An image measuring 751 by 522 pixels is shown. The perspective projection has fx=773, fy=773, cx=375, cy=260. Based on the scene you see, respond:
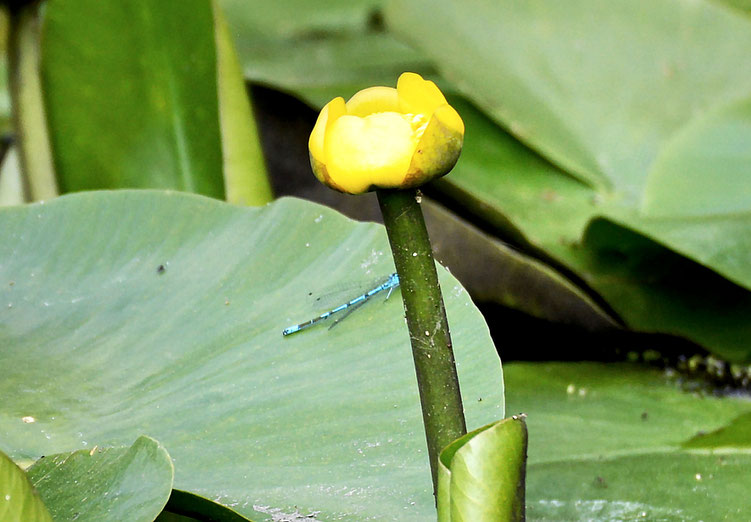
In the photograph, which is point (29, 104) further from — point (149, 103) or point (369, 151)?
point (369, 151)

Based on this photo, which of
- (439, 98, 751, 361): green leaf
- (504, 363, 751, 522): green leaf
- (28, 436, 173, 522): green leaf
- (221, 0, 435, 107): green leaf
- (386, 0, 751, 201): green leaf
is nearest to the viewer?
(28, 436, 173, 522): green leaf

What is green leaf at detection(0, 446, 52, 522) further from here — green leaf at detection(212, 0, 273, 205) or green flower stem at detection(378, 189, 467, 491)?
green leaf at detection(212, 0, 273, 205)

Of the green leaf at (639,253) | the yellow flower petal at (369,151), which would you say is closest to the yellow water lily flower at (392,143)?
the yellow flower petal at (369,151)

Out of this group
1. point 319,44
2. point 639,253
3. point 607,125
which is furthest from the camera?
point 319,44

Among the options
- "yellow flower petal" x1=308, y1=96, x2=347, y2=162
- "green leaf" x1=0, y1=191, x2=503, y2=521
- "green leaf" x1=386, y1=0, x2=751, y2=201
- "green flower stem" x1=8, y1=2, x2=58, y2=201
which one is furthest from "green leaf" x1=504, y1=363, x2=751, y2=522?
"green flower stem" x1=8, y1=2, x2=58, y2=201

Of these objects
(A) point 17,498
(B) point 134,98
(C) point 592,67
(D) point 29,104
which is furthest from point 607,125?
(A) point 17,498

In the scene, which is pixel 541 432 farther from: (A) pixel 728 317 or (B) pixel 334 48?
(B) pixel 334 48
